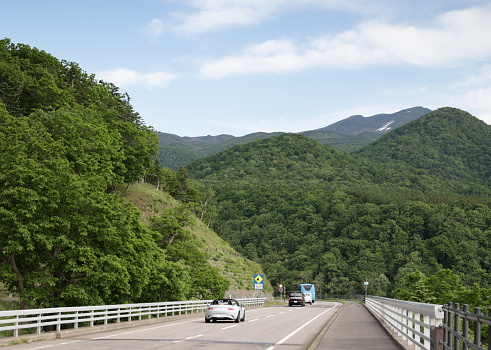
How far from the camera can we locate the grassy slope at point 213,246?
86.4 meters

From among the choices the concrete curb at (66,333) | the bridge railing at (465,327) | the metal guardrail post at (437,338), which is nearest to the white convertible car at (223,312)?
the concrete curb at (66,333)

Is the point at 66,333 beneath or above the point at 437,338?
beneath

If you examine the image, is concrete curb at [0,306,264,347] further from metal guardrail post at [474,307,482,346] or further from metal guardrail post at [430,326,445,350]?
metal guardrail post at [474,307,482,346]

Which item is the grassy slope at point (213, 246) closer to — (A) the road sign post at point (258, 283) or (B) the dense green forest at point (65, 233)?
(A) the road sign post at point (258, 283)

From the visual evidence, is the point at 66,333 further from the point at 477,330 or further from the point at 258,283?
the point at 258,283

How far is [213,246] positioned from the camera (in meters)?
104

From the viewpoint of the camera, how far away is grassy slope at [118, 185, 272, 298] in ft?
283

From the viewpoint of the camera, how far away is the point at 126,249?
33625 mm

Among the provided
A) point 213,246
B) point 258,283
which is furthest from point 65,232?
point 213,246

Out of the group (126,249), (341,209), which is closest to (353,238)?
(341,209)

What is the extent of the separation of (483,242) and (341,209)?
50.8m

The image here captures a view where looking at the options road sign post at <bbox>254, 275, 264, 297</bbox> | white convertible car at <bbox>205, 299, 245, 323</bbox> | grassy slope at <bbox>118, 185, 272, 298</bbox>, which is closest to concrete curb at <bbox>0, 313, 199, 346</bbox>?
white convertible car at <bbox>205, 299, 245, 323</bbox>

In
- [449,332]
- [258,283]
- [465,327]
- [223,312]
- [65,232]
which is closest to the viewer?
[465,327]

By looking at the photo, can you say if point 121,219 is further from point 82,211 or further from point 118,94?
point 118,94
